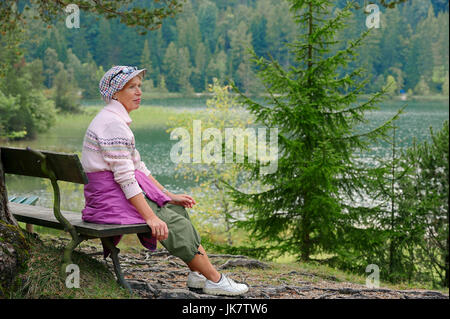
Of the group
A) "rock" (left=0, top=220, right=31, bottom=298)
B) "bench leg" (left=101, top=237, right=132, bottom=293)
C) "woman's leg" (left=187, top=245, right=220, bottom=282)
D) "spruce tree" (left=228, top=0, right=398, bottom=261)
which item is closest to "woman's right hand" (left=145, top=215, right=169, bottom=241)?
"woman's leg" (left=187, top=245, right=220, bottom=282)

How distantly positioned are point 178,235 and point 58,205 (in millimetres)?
757

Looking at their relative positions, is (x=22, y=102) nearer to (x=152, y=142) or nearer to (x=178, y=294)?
(x=152, y=142)

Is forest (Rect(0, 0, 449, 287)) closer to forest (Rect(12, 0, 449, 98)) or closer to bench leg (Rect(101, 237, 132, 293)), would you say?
bench leg (Rect(101, 237, 132, 293))

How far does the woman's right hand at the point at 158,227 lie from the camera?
3238 mm

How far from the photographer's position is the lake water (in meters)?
25.7

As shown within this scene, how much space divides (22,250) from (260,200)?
663cm

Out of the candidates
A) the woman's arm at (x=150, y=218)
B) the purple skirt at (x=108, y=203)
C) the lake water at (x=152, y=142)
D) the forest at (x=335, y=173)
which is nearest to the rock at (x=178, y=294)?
the purple skirt at (x=108, y=203)

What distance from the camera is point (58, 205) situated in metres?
3.36

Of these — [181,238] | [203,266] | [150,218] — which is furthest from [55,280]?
[203,266]

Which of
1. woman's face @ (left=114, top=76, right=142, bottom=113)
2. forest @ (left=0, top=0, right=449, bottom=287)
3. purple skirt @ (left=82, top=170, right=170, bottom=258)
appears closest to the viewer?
purple skirt @ (left=82, top=170, right=170, bottom=258)

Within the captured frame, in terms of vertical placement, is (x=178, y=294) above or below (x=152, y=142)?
above

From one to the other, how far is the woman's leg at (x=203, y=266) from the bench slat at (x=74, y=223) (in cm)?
39

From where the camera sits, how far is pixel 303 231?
939 centimetres

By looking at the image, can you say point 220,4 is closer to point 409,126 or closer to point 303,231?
point 409,126
